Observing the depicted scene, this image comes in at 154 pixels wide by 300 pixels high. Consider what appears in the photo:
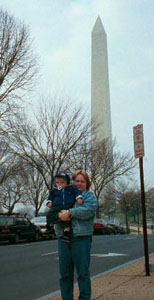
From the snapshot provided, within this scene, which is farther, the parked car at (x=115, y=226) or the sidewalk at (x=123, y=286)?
the parked car at (x=115, y=226)

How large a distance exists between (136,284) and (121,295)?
0.95 metres

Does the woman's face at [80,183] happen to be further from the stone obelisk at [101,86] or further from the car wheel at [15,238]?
the stone obelisk at [101,86]

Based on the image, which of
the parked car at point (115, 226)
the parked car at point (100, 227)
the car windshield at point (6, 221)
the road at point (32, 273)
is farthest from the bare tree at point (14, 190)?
the road at point (32, 273)

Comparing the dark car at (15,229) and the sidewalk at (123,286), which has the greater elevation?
the dark car at (15,229)

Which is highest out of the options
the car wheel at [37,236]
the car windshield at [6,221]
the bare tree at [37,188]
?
the bare tree at [37,188]

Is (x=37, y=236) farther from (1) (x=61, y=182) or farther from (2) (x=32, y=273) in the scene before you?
(1) (x=61, y=182)

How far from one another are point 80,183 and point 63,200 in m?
0.32

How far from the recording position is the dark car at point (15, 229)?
68.9ft

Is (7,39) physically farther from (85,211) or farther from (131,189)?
(131,189)

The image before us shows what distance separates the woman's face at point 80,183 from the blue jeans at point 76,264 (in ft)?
1.85

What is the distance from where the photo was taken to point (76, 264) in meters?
4.45

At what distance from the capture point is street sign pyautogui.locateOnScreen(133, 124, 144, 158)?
26.1 feet

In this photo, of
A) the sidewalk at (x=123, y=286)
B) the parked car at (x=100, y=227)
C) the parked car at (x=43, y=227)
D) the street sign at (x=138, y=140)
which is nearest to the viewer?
the sidewalk at (x=123, y=286)

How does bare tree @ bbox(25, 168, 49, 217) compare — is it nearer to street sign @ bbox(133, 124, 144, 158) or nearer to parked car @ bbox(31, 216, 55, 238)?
parked car @ bbox(31, 216, 55, 238)
